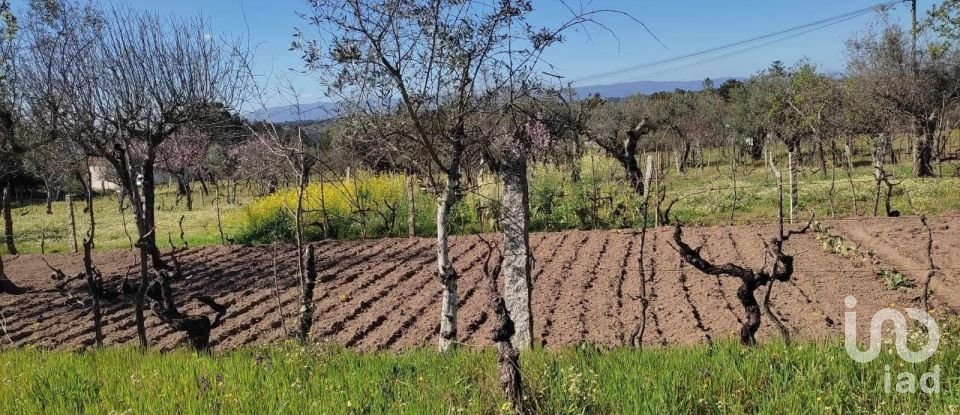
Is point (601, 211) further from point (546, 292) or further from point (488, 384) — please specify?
point (488, 384)

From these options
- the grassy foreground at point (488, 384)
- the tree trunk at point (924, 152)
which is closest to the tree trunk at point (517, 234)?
the grassy foreground at point (488, 384)

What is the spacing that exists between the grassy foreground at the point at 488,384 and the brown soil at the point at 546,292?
163 centimetres

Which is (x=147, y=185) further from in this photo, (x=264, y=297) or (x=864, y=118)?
(x=864, y=118)

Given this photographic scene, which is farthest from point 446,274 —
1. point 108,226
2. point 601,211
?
point 108,226

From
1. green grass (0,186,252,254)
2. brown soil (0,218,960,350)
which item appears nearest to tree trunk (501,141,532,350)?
brown soil (0,218,960,350)

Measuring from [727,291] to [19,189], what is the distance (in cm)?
3801

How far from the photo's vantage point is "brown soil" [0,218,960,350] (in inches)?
264

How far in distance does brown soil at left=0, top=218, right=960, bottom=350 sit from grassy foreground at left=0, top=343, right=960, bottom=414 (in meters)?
1.63

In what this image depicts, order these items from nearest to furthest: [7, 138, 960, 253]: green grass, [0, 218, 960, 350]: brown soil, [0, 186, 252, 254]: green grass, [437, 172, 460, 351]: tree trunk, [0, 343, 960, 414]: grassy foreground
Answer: [0, 343, 960, 414]: grassy foreground < [437, 172, 460, 351]: tree trunk < [0, 218, 960, 350]: brown soil < [7, 138, 960, 253]: green grass < [0, 186, 252, 254]: green grass

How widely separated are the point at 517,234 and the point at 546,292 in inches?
156

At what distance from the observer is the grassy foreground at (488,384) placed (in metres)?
2.75

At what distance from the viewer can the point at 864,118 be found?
22.0 m

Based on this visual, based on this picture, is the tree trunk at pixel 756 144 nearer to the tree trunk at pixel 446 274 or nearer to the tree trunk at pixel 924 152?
the tree trunk at pixel 924 152

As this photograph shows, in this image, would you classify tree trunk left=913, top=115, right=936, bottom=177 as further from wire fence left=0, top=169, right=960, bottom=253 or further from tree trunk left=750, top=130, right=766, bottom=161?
tree trunk left=750, top=130, right=766, bottom=161
